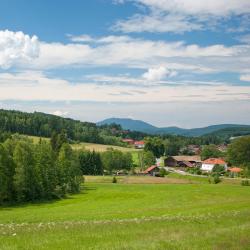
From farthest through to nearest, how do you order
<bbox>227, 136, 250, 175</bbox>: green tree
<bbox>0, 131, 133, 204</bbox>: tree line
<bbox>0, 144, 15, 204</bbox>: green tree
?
<bbox>227, 136, 250, 175</bbox>: green tree < <bbox>0, 131, 133, 204</bbox>: tree line < <bbox>0, 144, 15, 204</bbox>: green tree

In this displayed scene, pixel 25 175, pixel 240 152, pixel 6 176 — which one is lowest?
pixel 6 176

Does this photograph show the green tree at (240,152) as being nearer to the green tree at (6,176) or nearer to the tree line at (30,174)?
the tree line at (30,174)

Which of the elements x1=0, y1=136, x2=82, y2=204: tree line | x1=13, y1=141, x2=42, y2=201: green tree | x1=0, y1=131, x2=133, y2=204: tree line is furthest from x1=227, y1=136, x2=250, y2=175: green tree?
x1=13, y1=141, x2=42, y2=201: green tree

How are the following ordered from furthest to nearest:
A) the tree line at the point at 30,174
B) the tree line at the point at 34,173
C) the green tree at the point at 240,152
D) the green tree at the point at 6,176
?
the green tree at the point at 240,152 < the tree line at the point at 34,173 < the tree line at the point at 30,174 < the green tree at the point at 6,176

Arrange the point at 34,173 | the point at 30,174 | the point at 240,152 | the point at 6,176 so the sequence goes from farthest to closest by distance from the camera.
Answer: the point at 240,152
the point at 34,173
the point at 30,174
the point at 6,176

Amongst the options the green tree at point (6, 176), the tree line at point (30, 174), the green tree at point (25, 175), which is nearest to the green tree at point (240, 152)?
the tree line at point (30, 174)

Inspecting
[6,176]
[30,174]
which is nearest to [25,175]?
[30,174]

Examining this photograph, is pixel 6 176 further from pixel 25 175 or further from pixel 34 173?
pixel 34 173

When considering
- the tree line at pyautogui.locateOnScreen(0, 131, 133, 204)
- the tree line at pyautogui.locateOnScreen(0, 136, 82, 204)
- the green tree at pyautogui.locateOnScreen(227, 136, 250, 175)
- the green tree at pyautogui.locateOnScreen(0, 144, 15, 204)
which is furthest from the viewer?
the green tree at pyautogui.locateOnScreen(227, 136, 250, 175)

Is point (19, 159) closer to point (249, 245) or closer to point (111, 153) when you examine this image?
point (249, 245)

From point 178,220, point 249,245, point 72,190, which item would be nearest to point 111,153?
point 72,190

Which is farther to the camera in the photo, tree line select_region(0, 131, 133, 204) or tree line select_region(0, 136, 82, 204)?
tree line select_region(0, 131, 133, 204)

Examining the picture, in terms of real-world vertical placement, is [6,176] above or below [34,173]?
below

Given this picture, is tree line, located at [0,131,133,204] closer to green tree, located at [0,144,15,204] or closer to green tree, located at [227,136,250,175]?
green tree, located at [0,144,15,204]
